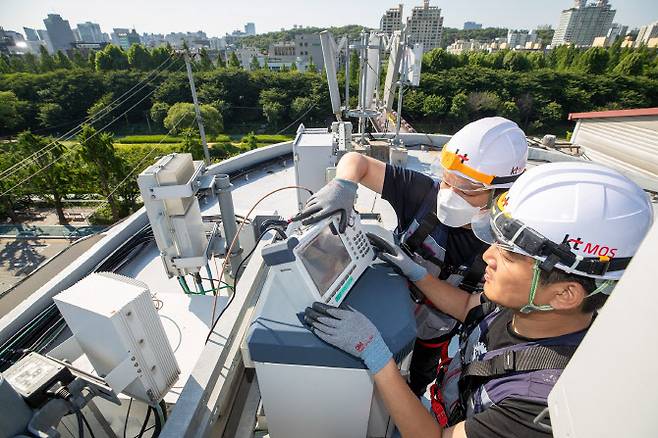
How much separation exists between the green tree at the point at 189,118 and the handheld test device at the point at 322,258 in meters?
29.3

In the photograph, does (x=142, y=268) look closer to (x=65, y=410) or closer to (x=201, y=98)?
(x=65, y=410)

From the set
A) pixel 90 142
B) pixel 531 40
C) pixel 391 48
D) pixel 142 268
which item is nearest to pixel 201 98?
pixel 90 142

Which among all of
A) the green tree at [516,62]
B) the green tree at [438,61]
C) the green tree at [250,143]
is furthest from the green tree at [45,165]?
the green tree at [516,62]

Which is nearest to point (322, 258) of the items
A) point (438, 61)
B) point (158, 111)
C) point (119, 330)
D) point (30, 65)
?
point (119, 330)

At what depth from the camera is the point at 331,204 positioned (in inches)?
63.7

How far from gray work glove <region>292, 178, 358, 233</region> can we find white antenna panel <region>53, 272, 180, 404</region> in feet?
2.64

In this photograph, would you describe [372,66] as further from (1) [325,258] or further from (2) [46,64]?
(2) [46,64]

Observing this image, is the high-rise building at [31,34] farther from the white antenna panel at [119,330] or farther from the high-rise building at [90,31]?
the white antenna panel at [119,330]

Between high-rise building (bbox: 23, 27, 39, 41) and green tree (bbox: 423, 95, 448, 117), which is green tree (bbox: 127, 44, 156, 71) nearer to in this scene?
green tree (bbox: 423, 95, 448, 117)

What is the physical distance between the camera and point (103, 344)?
1414 mm

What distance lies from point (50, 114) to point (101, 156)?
2795 centimetres

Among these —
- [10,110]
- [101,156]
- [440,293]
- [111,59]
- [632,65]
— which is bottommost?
[10,110]

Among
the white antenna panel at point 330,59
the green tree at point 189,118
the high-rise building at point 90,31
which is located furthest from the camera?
the high-rise building at point 90,31

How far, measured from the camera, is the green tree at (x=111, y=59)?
40.0 m
